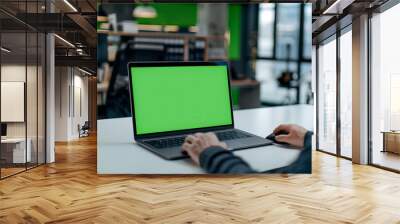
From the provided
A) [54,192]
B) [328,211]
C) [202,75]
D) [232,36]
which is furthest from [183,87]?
[328,211]

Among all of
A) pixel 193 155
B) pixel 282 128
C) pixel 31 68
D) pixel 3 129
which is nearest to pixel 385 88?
pixel 282 128

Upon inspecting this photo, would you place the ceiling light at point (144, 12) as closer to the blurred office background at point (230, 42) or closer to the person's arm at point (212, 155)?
the blurred office background at point (230, 42)

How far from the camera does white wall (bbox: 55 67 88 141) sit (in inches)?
534

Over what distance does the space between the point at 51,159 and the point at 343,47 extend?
6280mm

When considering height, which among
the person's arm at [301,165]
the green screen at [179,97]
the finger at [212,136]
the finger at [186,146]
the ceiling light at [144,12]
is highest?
the ceiling light at [144,12]

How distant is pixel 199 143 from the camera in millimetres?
5527

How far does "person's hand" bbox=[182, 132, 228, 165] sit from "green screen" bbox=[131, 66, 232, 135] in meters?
0.14

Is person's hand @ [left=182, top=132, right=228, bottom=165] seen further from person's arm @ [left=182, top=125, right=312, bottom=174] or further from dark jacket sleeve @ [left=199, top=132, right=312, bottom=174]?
dark jacket sleeve @ [left=199, top=132, right=312, bottom=174]

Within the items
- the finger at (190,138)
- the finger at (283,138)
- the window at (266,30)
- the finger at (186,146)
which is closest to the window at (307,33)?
the window at (266,30)

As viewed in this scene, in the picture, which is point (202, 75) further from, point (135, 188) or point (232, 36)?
point (135, 188)

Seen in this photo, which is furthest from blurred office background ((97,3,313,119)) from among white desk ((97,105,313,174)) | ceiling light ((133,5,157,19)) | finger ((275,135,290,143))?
finger ((275,135,290,143))

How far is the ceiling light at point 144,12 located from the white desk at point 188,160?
148 centimetres

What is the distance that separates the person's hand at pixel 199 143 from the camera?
5.48 m

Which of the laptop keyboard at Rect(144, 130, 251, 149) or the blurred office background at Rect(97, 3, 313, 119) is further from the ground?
the blurred office background at Rect(97, 3, 313, 119)
